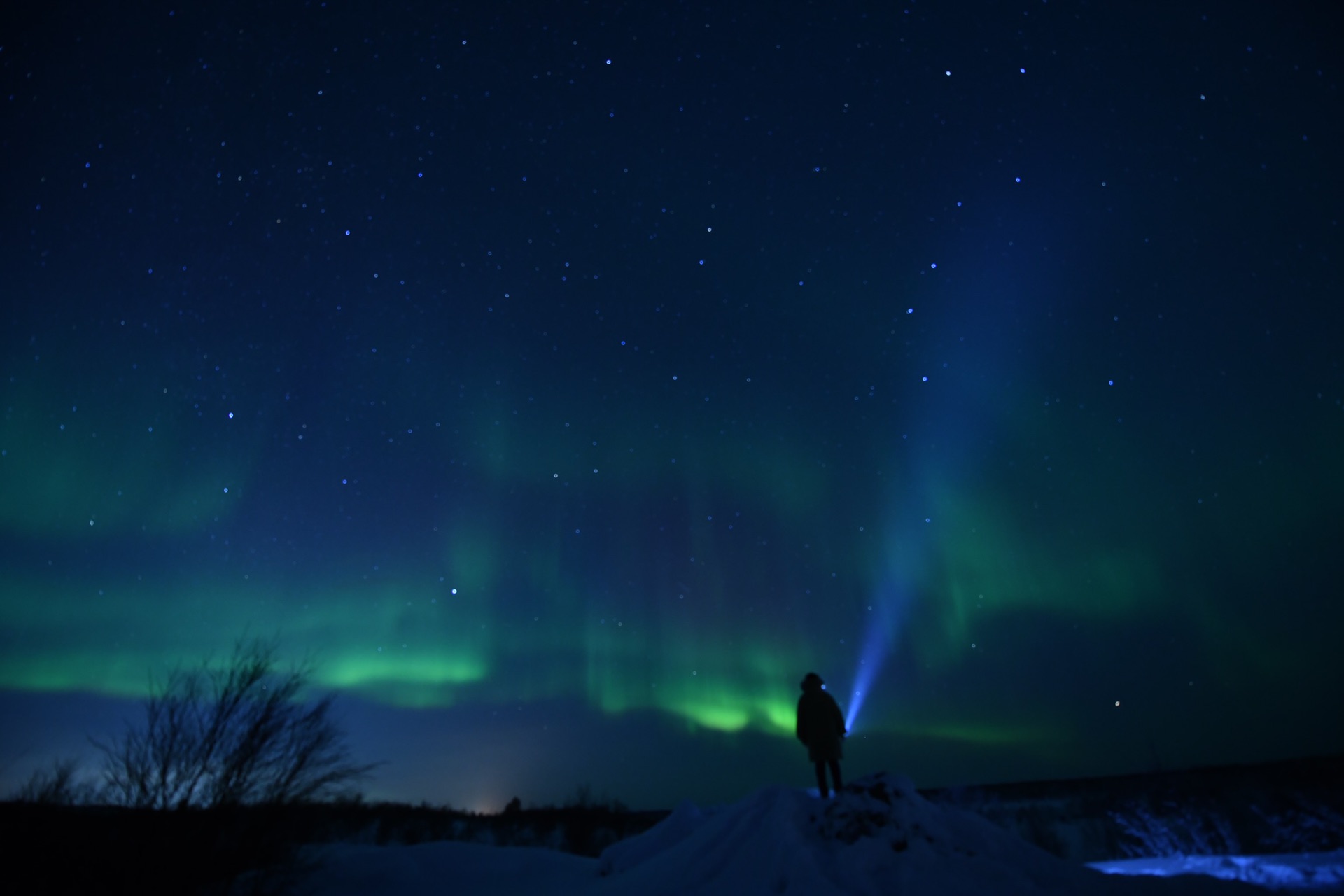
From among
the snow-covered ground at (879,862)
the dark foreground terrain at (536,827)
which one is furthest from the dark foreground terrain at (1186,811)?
the snow-covered ground at (879,862)

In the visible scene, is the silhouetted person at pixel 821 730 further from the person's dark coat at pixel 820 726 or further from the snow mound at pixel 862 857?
the snow mound at pixel 862 857

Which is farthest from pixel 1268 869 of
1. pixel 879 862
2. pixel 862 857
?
pixel 862 857

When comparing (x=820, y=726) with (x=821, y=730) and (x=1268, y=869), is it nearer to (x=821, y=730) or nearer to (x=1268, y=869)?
(x=821, y=730)

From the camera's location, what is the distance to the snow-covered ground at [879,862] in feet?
28.9

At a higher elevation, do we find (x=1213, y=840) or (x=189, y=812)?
(x=189, y=812)

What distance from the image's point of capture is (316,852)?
18.7m

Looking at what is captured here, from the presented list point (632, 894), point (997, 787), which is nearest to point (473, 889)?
point (632, 894)

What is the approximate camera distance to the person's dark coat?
1170 centimetres

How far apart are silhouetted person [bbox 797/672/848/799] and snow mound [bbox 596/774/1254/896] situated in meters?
0.53

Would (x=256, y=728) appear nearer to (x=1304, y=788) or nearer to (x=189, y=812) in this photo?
(x=189, y=812)

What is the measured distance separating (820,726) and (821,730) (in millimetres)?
68

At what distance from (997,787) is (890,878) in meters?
74.3

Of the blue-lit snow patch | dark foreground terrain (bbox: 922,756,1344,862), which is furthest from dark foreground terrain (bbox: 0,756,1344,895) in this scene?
the blue-lit snow patch

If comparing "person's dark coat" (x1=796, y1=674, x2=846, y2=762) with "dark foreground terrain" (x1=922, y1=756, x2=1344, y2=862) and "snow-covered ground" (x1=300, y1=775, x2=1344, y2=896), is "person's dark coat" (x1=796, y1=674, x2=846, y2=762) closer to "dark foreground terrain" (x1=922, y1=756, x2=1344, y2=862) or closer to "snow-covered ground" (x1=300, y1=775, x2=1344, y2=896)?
"snow-covered ground" (x1=300, y1=775, x2=1344, y2=896)
